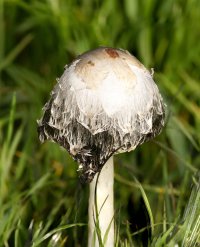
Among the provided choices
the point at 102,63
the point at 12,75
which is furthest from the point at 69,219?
the point at 12,75

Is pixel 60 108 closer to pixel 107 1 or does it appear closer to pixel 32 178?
pixel 32 178

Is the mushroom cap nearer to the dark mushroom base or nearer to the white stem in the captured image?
the dark mushroom base

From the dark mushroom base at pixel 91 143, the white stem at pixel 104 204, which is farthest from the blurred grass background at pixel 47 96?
the dark mushroom base at pixel 91 143

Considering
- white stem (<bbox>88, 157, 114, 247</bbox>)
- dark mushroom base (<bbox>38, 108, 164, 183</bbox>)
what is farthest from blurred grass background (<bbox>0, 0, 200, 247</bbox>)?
dark mushroom base (<bbox>38, 108, 164, 183</bbox>)

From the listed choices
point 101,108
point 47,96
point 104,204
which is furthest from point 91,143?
point 47,96

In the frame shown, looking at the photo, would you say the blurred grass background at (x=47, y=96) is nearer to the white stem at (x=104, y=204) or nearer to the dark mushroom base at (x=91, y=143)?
the white stem at (x=104, y=204)

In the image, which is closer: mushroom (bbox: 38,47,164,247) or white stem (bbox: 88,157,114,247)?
mushroom (bbox: 38,47,164,247)
